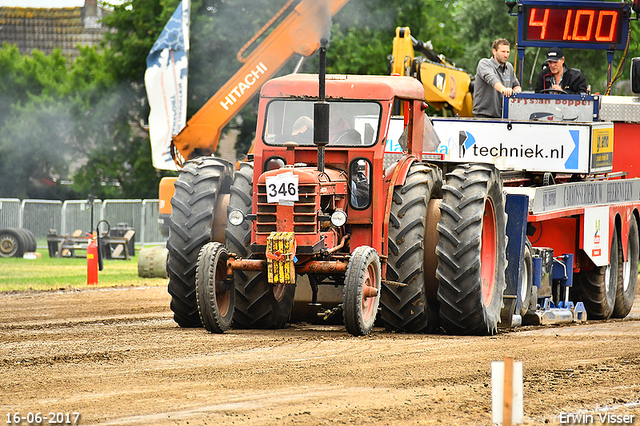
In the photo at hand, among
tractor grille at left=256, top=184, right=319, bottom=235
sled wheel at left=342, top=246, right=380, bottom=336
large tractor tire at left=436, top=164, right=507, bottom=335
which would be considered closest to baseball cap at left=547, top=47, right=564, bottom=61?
large tractor tire at left=436, top=164, right=507, bottom=335

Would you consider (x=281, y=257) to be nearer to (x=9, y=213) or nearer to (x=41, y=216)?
(x=9, y=213)

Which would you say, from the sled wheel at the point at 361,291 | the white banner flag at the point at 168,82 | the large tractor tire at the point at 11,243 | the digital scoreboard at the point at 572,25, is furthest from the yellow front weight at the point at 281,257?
the large tractor tire at the point at 11,243

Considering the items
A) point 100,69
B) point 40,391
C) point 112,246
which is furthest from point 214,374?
point 100,69

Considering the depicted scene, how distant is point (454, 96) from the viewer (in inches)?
668

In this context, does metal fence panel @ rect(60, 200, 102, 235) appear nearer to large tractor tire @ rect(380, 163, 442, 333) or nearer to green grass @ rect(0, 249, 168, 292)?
green grass @ rect(0, 249, 168, 292)

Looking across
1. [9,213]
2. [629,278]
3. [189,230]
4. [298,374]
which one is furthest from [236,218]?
[9,213]

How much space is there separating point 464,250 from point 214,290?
7.77 ft

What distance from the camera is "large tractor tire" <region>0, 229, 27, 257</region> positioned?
92.9 feet

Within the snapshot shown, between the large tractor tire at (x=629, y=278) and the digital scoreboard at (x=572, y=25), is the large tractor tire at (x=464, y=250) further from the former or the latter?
the digital scoreboard at (x=572, y=25)

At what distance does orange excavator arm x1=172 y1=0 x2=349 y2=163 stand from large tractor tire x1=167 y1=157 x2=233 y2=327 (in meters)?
8.87

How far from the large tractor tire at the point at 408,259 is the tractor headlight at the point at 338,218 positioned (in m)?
0.63

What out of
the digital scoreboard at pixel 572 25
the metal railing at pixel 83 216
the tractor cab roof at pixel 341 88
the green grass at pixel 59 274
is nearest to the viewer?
the tractor cab roof at pixel 341 88

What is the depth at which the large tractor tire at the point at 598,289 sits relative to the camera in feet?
47.2

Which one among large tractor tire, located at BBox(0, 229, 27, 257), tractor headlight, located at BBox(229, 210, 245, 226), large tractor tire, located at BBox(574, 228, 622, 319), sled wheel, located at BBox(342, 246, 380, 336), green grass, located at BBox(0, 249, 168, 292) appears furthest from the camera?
large tractor tire, located at BBox(0, 229, 27, 257)
